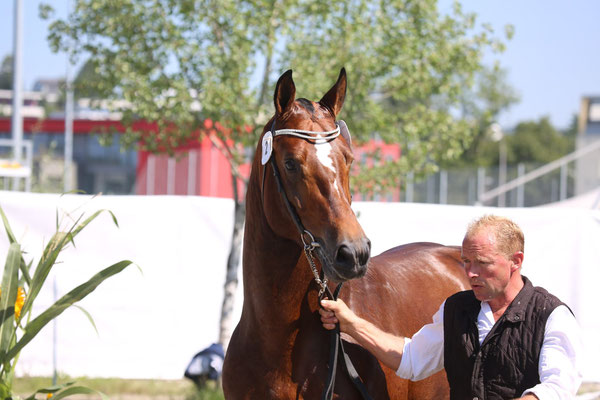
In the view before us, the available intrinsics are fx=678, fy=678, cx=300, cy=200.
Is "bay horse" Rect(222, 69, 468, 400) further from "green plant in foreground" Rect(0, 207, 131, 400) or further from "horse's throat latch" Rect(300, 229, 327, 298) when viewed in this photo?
"green plant in foreground" Rect(0, 207, 131, 400)

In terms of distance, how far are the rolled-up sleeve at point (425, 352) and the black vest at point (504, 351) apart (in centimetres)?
20

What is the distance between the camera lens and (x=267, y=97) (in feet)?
24.7

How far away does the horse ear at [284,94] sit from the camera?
2.65 meters

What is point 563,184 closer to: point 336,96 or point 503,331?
point 336,96

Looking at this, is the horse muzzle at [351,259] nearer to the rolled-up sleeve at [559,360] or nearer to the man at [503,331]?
the man at [503,331]

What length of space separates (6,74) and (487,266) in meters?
76.5

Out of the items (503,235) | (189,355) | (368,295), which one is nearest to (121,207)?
(189,355)

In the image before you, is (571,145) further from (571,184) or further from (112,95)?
(112,95)

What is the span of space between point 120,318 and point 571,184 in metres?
20.6

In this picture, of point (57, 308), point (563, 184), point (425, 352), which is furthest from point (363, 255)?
point (563, 184)

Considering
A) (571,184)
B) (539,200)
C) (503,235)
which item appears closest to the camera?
(503,235)

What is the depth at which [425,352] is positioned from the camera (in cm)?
271

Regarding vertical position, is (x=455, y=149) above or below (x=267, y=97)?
below

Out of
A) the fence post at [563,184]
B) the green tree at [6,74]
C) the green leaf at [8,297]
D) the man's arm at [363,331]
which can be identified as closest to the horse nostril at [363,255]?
the man's arm at [363,331]
